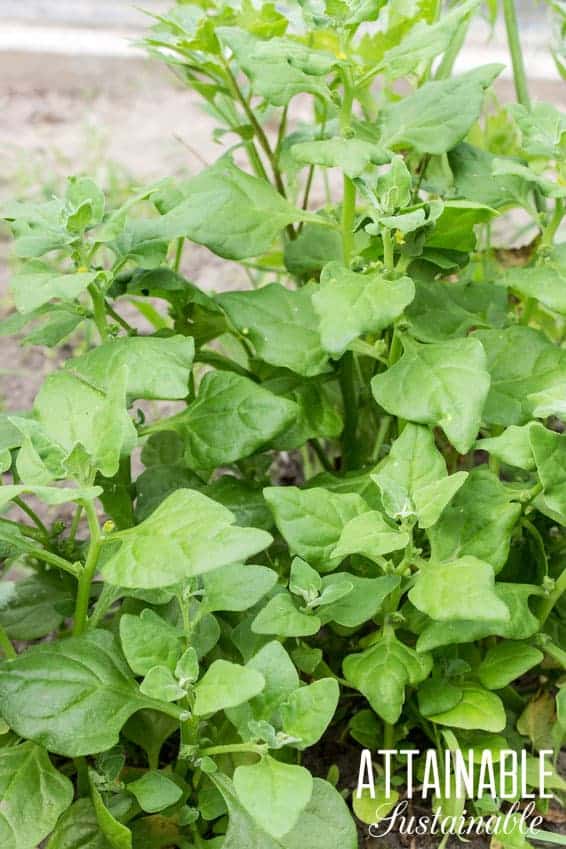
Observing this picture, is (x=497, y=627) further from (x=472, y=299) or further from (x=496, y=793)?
(x=472, y=299)

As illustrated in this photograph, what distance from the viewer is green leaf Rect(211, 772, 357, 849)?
0.93m

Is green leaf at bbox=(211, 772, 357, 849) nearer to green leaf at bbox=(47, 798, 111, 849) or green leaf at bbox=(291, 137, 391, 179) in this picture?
green leaf at bbox=(47, 798, 111, 849)

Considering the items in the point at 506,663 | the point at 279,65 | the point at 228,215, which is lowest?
A: the point at 506,663

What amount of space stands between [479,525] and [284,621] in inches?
9.3

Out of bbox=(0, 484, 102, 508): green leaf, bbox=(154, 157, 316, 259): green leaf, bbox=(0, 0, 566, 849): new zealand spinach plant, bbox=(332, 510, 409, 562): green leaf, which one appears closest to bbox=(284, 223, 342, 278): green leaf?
bbox=(0, 0, 566, 849): new zealand spinach plant

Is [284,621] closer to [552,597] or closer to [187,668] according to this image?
[187,668]

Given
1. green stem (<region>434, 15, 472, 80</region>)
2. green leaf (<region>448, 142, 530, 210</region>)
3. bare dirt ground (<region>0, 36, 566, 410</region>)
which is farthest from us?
bare dirt ground (<region>0, 36, 566, 410</region>)

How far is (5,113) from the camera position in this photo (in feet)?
10.3

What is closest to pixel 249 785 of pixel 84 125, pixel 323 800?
pixel 323 800

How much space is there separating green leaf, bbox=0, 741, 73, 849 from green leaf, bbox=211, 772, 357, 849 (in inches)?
6.5

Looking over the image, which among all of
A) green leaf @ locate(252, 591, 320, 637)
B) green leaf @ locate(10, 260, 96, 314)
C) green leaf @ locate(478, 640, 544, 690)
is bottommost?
green leaf @ locate(478, 640, 544, 690)

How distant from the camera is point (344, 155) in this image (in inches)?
42.1

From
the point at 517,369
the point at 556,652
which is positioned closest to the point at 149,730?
the point at 556,652

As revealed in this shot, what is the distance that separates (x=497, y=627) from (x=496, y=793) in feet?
0.78
